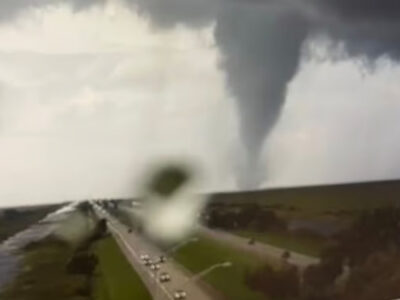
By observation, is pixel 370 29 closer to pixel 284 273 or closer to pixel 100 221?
pixel 284 273

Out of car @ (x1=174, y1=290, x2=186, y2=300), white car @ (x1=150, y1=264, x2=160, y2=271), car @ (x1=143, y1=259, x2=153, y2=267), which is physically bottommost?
car @ (x1=174, y1=290, x2=186, y2=300)

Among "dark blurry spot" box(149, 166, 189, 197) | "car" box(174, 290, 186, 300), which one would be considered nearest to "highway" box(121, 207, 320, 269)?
"dark blurry spot" box(149, 166, 189, 197)

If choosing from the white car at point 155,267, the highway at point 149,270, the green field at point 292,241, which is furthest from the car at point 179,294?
the green field at point 292,241

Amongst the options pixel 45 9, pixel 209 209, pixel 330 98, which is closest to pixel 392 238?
pixel 330 98

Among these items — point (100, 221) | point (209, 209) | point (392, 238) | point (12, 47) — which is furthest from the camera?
point (392, 238)

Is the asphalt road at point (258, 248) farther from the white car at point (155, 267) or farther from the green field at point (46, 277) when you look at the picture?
the green field at point (46, 277)

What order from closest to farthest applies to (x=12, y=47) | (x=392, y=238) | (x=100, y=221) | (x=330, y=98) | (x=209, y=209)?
1. (x=12, y=47)
2. (x=100, y=221)
3. (x=209, y=209)
4. (x=330, y=98)
5. (x=392, y=238)

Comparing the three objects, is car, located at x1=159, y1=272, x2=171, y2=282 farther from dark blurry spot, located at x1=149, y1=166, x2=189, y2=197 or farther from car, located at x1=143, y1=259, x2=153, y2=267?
dark blurry spot, located at x1=149, y1=166, x2=189, y2=197
